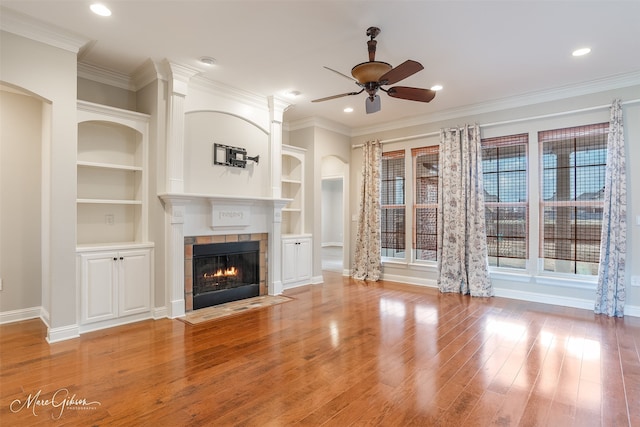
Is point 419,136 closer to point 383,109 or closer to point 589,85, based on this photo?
point 383,109

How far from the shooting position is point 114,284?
3.79 meters

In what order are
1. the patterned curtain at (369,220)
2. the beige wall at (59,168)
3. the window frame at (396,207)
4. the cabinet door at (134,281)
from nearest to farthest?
the beige wall at (59,168)
the cabinet door at (134,281)
the window frame at (396,207)
the patterned curtain at (369,220)

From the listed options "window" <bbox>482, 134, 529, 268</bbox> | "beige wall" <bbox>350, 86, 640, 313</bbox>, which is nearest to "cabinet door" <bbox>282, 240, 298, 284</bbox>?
"beige wall" <bbox>350, 86, 640, 313</bbox>

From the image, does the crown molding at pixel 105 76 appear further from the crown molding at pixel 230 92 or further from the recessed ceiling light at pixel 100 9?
the recessed ceiling light at pixel 100 9

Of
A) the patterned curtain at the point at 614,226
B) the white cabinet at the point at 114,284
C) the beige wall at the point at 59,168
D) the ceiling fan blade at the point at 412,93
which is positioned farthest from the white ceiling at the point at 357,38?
the white cabinet at the point at 114,284

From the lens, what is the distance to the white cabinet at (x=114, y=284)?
3.60 metres

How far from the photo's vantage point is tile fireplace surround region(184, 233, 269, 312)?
431 centimetres

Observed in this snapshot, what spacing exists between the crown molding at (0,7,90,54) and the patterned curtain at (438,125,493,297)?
202 inches

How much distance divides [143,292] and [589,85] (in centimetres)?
633

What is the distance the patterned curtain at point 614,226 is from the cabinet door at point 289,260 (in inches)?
170

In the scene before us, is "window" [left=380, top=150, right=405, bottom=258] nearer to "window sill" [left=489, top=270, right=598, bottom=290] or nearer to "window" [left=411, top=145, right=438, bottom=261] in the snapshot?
"window" [left=411, top=145, right=438, bottom=261]

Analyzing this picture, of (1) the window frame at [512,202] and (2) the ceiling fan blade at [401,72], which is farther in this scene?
(1) the window frame at [512,202]

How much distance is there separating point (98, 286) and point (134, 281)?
368mm

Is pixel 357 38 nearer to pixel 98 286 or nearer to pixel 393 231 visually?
pixel 98 286
